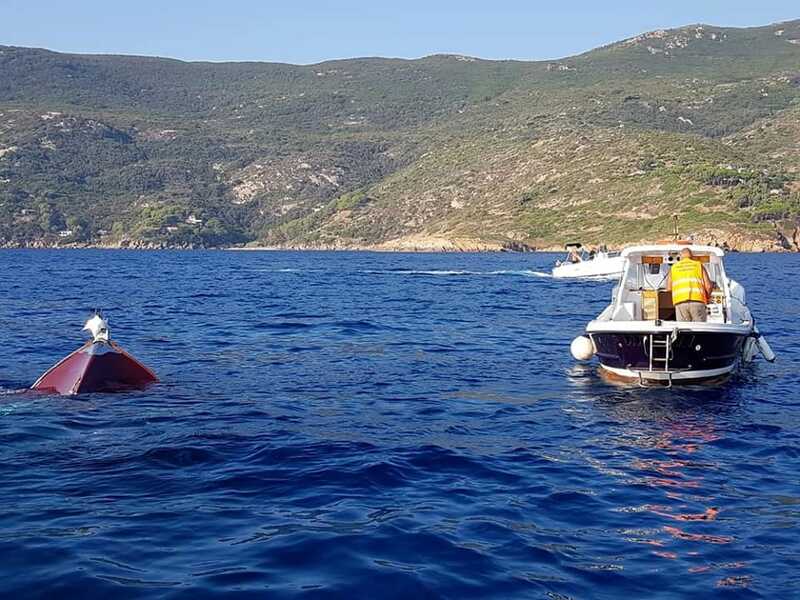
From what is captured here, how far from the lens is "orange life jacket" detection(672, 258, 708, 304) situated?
18297 millimetres

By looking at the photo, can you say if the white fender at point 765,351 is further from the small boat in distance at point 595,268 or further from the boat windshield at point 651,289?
the small boat in distance at point 595,268

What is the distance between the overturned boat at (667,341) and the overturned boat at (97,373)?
8.61m

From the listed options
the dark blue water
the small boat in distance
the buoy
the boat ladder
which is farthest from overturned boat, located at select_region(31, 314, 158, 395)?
the small boat in distance

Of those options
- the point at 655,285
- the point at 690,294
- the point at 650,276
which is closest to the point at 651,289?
the point at 655,285

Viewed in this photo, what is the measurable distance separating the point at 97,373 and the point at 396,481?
769 centimetres

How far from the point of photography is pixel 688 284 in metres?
18.5

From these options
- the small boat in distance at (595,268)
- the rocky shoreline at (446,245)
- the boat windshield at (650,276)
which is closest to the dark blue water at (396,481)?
the boat windshield at (650,276)

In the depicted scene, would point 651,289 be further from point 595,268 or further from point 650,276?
point 595,268

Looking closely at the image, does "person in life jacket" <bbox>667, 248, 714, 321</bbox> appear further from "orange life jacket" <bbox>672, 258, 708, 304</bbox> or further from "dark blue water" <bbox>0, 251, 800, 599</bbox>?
"dark blue water" <bbox>0, 251, 800, 599</bbox>

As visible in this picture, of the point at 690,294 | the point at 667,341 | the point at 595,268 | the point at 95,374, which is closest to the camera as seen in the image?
the point at 95,374

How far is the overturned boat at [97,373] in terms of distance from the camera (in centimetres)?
1652

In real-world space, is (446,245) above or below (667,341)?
below

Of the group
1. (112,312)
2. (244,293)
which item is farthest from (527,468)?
(244,293)

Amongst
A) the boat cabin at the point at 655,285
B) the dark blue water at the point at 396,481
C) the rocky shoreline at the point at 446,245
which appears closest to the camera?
the dark blue water at the point at 396,481
